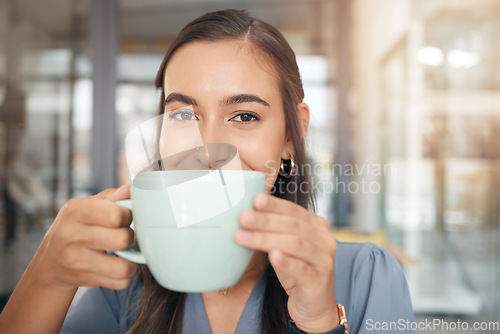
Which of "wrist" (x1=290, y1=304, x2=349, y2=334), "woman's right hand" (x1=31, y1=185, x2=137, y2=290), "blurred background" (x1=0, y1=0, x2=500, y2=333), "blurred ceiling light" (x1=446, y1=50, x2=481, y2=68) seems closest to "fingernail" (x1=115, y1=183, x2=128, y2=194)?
"woman's right hand" (x1=31, y1=185, x2=137, y2=290)

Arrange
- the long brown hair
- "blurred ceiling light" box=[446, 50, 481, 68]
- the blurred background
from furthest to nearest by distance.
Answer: "blurred ceiling light" box=[446, 50, 481, 68], the blurred background, the long brown hair

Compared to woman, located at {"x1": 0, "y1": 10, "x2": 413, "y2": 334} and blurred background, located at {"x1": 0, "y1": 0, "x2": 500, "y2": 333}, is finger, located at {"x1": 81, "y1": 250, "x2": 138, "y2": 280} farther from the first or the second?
blurred background, located at {"x1": 0, "y1": 0, "x2": 500, "y2": 333}

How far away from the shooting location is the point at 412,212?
2.17 metres

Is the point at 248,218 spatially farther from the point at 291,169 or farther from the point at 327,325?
the point at 291,169

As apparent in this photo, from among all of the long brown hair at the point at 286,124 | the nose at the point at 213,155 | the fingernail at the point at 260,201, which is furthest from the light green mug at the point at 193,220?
the long brown hair at the point at 286,124

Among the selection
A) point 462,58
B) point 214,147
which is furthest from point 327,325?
point 462,58

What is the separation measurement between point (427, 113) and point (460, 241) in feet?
2.46

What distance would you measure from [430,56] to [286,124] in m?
1.91

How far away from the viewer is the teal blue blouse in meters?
0.52

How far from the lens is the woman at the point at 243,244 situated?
0.30 meters

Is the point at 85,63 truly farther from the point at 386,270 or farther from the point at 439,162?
the point at 439,162

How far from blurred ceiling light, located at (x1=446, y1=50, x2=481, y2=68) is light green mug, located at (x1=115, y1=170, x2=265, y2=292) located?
6.80 feet

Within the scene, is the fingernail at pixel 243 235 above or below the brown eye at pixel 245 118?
below

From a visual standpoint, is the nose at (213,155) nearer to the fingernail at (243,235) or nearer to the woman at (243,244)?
the woman at (243,244)
